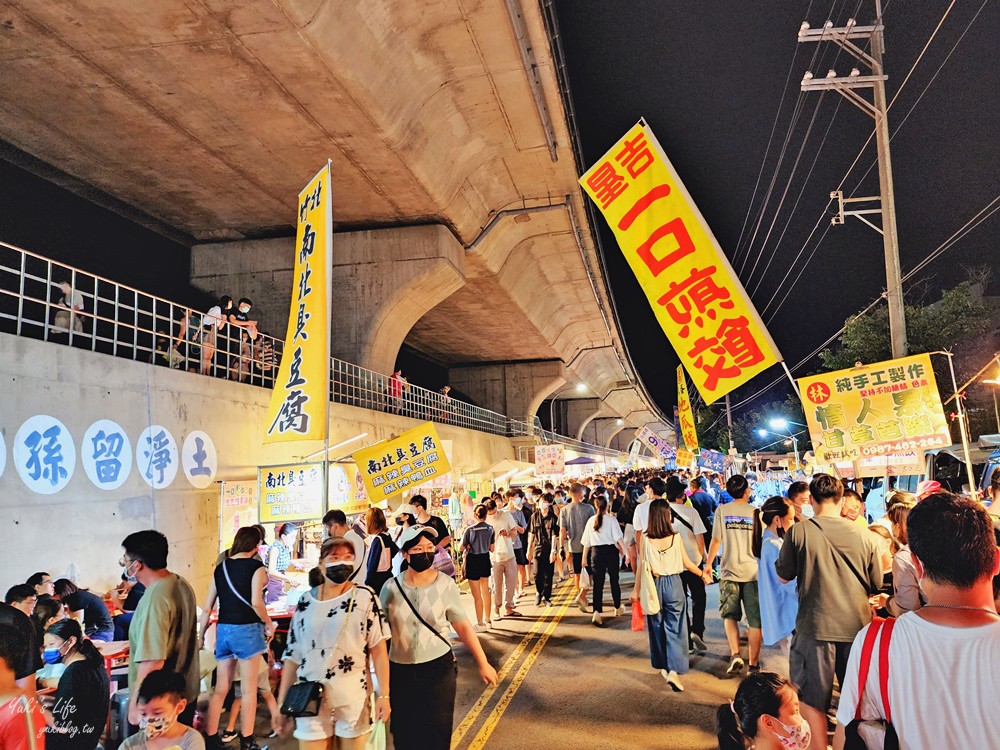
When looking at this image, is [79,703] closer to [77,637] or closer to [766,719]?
[77,637]

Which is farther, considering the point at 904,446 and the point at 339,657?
the point at 904,446

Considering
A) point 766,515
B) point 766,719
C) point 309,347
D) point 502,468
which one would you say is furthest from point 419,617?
point 502,468

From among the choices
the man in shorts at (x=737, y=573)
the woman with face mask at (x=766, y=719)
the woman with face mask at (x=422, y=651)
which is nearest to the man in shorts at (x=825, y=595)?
the woman with face mask at (x=422, y=651)

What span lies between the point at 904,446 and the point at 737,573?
3875mm

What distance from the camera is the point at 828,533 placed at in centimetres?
489

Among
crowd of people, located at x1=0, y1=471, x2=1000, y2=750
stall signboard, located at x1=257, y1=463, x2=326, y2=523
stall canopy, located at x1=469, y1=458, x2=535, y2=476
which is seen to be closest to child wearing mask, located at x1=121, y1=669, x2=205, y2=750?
crowd of people, located at x1=0, y1=471, x2=1000, y2=750

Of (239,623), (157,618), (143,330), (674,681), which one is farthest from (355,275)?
(157,618)

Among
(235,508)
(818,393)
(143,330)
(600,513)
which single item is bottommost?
(600,513)

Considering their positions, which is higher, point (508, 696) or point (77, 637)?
point (77, 637)

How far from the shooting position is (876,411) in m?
9.80

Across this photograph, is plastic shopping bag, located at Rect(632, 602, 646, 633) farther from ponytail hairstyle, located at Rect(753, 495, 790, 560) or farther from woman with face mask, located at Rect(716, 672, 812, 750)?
woman with face mask, located at Rect(716, 672, 812, 750)

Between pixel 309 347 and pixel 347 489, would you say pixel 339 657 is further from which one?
pixel 347 489

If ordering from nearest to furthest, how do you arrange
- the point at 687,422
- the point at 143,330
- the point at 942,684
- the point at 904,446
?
1. the point at 942,684
2. the point at 904,446
3. the point at 143,330
4. the point at 687,422

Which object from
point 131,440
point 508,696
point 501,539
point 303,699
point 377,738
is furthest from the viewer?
point 501,539
